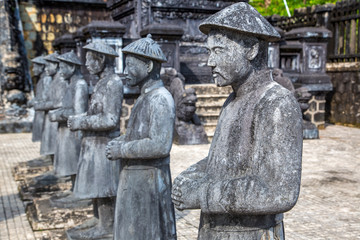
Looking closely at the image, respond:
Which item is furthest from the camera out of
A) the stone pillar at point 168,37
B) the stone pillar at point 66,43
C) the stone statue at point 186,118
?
the stone pillar at point 66,43

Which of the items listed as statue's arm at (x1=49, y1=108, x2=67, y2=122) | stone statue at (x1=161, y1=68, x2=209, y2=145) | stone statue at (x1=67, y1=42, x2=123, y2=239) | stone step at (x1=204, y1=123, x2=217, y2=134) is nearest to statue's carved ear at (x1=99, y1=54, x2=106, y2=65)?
stone statue at (x1=67, y1=42, x2=123, y2=239)

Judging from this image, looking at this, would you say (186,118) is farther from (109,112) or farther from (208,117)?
(109,112)

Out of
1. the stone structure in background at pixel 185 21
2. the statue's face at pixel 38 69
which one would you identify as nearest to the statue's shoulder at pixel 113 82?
the statue's face at pixel 38 69

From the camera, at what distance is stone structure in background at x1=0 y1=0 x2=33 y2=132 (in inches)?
535

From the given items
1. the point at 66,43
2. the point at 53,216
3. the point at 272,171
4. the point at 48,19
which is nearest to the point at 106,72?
the point at 53,216

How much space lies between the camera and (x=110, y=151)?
3.59 m

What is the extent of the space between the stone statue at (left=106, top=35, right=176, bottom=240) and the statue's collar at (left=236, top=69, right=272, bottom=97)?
129 cm

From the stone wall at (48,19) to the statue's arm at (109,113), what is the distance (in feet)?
46.8

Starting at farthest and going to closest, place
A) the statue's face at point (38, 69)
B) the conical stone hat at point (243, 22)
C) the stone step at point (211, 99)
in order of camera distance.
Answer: the stone step at point (211, 99)
the statue's face at point (38, 69)
the conical stone hat at point (243, 22)

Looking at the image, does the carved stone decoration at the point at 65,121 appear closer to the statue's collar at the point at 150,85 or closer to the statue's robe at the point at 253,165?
the statue's collar at the point at 150,85

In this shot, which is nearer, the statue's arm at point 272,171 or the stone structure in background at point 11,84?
the statue's arm at point 272,171

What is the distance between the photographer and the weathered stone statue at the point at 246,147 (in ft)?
6.50

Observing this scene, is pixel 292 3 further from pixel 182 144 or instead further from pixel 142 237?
pixel 142 237

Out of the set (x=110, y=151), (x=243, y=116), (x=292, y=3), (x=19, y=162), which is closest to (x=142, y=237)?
(x=110, y=151)
